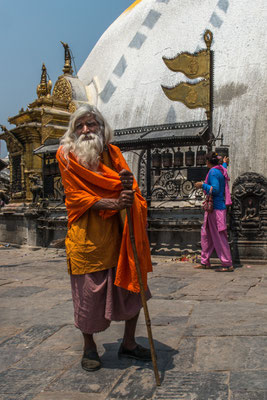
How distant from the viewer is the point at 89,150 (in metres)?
2.96

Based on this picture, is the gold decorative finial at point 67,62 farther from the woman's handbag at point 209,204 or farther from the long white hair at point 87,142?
the long white hair at point 87,142

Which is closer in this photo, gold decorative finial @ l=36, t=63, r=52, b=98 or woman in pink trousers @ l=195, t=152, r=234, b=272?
woman in pink trousers @ l=195, t=152, r=234, b=272

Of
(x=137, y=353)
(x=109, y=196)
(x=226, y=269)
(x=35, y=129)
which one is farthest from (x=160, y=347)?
(x=35, y=129)

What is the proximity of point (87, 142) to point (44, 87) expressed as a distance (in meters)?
9.77

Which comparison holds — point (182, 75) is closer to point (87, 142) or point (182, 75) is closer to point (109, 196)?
point (87, 142)

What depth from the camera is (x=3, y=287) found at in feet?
18.4

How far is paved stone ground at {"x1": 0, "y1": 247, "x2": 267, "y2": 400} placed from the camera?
2.48 meters

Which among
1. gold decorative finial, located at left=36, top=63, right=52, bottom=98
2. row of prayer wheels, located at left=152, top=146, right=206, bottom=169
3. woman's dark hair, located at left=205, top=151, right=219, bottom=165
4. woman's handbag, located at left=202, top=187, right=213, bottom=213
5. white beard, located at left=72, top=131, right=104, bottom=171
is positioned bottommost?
woman's handbag, located at left=202, top=187, right=213, bottom=213

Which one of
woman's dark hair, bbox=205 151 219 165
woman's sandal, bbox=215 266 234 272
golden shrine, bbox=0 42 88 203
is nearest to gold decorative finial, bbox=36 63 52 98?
golden shrine, bbox=0 42 88 203

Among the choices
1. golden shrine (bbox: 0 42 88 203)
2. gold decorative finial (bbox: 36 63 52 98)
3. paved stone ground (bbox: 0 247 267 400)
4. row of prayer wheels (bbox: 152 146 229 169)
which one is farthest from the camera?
gold decorative finial (bbox: 36 63 52 98)

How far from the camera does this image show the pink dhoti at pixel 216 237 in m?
6.54

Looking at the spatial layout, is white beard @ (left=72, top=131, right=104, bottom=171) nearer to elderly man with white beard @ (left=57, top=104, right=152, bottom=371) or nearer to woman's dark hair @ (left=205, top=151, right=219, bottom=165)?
elderly man with white beard @ (left=57, top=104, right=152, bottom=371)

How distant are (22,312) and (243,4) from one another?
26.4 ft

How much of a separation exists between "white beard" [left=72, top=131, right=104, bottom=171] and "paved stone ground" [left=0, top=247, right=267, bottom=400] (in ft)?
3.95
